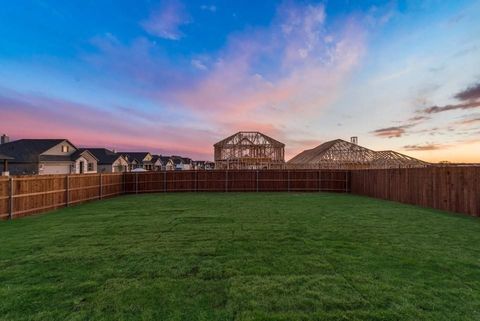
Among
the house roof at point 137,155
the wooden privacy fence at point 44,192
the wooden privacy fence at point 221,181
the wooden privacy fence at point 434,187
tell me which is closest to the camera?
the wooden privacy fence at point 44,192

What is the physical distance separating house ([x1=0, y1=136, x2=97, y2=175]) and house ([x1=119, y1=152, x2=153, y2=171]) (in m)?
13.2

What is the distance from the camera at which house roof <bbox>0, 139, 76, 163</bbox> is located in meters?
24.1

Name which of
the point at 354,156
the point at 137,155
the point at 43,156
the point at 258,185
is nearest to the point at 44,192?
the point at 258,185

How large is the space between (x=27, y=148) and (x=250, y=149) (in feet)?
77.3

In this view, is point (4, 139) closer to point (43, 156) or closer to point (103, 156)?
point (43, 156)

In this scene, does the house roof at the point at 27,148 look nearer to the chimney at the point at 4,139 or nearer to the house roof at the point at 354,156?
the chimney at the point at 4,139

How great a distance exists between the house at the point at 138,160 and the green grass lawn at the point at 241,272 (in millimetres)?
37344

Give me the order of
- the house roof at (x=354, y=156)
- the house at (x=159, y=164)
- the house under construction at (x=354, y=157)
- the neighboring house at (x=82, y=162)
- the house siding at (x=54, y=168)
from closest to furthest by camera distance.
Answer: the house siding at (x=54, y=168), the neighboring house at (x=82, y=162), the house under construction at (x=354, y=157), the house roof at (x=354, y=156), the house at (x=159, y=164)

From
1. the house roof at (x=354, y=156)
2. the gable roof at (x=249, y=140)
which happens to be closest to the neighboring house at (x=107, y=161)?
the gable roof at (x=249, y=140)

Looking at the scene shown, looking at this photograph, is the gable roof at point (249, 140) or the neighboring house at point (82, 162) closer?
the neighboring house at point (82, 162)

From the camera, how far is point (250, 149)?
1308 inches

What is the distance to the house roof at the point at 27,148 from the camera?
949 inches

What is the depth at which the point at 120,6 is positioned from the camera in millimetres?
10219

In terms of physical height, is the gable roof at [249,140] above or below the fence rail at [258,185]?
above
